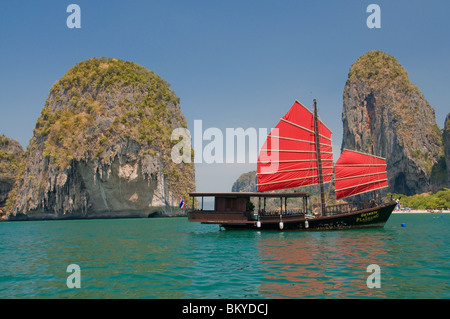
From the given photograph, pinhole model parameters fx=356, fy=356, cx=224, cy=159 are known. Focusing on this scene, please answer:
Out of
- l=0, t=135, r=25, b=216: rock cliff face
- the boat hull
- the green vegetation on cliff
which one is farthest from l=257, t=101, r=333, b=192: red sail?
l=0, t=135, r=25, b=216: rock cliff face

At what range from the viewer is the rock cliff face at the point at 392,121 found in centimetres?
12412

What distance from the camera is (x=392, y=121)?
139 m

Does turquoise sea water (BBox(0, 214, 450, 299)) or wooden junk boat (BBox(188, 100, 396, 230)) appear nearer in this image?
turquoise sea water (BBox(0, 214, 450, 299))

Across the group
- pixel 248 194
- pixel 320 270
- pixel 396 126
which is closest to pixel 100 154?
pixel 248 194

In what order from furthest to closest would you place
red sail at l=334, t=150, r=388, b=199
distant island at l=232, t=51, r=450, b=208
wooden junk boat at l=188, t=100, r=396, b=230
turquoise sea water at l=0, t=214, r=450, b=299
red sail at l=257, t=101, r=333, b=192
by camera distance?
distant island at l=232, t=51, r=450, b=208 → red sail at l=334, t=150, r=388, b=199 → red sail at l=257, t=101, r=333, b=192 → wooden junk boat at l=188, t=100, r=396, b=230 → turquoise sea water at l=0, t=214, r=450, b=299

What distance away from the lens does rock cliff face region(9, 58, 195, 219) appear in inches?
3002

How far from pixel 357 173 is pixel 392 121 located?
396 feet

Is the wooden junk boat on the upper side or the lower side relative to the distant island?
lower

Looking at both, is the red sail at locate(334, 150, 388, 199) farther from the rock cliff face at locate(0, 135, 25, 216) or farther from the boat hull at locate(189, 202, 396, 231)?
the rock cliff face at locate(0, 135, 25, 216)

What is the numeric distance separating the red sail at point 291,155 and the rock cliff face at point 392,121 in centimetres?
9143

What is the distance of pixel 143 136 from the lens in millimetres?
81625

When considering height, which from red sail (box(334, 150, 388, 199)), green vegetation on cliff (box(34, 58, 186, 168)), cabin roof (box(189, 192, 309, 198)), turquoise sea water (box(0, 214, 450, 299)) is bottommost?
turquoise sea water (box(0, 214, 450, 299))

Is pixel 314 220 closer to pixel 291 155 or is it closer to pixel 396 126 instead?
pixel 291 155

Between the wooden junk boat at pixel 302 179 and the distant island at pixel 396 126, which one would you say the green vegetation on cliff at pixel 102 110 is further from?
the distant island at pixel 396 126
